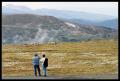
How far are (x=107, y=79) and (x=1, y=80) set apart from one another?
10186 millimetres

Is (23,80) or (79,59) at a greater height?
(23,80)

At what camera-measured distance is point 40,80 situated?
130 feet

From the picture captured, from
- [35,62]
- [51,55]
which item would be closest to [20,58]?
[51,55]

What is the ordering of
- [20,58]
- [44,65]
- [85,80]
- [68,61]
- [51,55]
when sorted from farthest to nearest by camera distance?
[51,55]
[20,58]
[68,61]
[44,65]
[85,80]

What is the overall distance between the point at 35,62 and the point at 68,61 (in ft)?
120

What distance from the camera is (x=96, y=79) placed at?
39594 mm

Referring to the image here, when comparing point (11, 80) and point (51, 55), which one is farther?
point (51, 55)

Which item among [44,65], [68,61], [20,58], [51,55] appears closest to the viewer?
[44,65]

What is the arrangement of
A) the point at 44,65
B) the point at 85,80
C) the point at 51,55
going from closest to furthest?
1. the point at 85,80
2. the point at 44,65
3. the point at 51,55

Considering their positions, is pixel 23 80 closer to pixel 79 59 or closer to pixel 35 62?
pixel 35 62

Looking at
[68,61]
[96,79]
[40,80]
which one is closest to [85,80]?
[96,79]

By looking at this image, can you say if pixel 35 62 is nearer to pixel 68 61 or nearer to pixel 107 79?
pixel 107 79

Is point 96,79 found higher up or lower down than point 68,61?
→ higher up

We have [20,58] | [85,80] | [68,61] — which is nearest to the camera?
[85,80]
